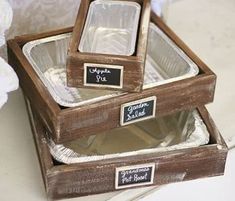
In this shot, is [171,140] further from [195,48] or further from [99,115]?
[195,48]

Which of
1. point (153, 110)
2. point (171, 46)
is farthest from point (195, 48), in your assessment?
point (153, 110)

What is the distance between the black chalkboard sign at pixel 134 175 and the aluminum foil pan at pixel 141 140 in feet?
0.06

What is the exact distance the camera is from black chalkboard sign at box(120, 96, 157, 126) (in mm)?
690

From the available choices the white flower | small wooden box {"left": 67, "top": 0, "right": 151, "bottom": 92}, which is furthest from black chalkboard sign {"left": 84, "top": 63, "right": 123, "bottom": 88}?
the white flower

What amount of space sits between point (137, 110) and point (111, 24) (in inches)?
6.3

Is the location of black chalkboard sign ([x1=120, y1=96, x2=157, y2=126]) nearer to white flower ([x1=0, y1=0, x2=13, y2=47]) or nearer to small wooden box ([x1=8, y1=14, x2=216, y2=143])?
small wooden box ([x1=8, y1=14, x2=216, y2=143])

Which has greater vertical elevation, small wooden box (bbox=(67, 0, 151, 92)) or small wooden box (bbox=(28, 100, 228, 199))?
small wooden box (bbox=(67, 0, 151, 92))

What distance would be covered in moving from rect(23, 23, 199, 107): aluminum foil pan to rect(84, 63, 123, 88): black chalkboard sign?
0.06 feet

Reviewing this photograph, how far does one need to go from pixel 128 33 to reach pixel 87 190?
0.73 ft

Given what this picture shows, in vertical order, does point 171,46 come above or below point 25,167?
above

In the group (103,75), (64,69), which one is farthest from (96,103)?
(64,69)

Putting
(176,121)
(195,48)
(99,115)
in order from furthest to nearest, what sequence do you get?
(195,48), (176,121), (99,115)

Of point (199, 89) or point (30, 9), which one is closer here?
point (199, 89)

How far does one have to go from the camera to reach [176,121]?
79cm
